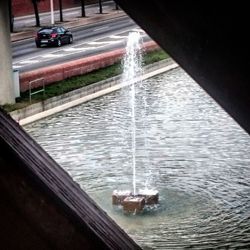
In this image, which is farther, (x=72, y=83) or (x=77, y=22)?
(x=77, y=22)

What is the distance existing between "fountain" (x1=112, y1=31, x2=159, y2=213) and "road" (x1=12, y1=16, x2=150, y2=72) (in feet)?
2.89

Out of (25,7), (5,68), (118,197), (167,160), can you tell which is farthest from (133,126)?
(25,7)

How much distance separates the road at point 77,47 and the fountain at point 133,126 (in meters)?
0.88

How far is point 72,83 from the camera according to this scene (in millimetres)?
23422

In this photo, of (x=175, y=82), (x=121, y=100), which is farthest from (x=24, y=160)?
(x=175, y=82)

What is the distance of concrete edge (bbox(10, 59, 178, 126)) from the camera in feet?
63.6

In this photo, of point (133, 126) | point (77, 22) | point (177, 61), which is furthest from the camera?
point (77, 22)

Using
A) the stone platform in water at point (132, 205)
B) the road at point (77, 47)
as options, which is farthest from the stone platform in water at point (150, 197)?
the road at point (77, 47)

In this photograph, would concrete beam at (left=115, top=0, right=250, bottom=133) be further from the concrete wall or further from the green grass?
the concrete wall

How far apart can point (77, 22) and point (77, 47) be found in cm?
1187

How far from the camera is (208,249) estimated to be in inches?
392

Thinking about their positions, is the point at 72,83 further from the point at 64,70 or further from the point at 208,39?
the point at 208,39

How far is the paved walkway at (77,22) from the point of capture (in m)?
39.6

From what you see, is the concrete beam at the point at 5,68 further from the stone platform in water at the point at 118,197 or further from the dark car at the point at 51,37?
the dark car at the point at 51,37
